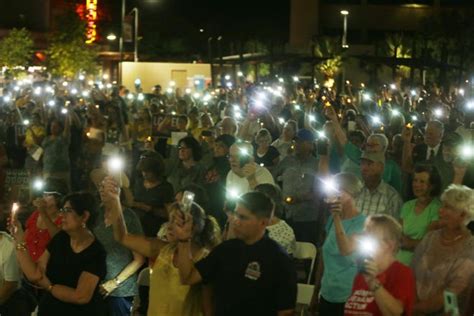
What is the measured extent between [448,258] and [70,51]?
51359 mm

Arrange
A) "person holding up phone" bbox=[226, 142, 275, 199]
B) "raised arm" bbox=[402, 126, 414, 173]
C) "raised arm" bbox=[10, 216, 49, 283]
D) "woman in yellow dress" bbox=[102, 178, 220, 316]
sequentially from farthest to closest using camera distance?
"raised arm" bbox=[402, 126, 414, 173] < "person holding up phone" bbox=[226, 142, 275, 199] < "raised arm" bbox=[10, 216, 49, 283] < "woman in yellow dress" bbox=[102, 178, 220, 316]

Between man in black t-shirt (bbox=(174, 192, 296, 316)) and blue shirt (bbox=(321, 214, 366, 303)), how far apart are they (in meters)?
1.20

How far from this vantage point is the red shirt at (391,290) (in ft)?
18.1

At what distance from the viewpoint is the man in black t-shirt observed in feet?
19.1

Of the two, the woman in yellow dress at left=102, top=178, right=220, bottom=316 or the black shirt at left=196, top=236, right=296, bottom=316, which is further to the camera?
the woman in yellow dress at left=102, top=178, right=220, bottom=316

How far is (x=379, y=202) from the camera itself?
8.40m

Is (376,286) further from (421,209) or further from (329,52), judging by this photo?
(329,52)

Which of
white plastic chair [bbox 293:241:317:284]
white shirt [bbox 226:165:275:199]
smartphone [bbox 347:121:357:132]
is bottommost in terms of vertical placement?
white plastic chair [bbox 293:241:317:284]

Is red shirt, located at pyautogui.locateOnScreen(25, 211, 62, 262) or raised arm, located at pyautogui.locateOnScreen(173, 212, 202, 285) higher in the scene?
raised arm, located at pyautogui.locateOnScreen(173, 212, 202, 285)

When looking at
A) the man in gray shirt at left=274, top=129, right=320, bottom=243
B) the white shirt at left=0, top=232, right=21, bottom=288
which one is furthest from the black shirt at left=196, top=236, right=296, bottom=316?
the man in gray shirt at left=274, top=129, right=320, bottom=243

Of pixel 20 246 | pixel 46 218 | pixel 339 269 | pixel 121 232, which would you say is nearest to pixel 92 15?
pixel 46 218

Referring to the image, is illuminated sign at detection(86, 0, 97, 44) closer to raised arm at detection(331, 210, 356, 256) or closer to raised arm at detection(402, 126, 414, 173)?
raised arm at detection(402, 126, 414, 173)

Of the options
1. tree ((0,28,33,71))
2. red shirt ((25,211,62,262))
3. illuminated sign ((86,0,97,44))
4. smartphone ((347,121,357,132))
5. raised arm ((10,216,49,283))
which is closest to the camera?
raised arm ((10,216,49,283))

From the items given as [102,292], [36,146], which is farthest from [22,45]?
[102,292]
